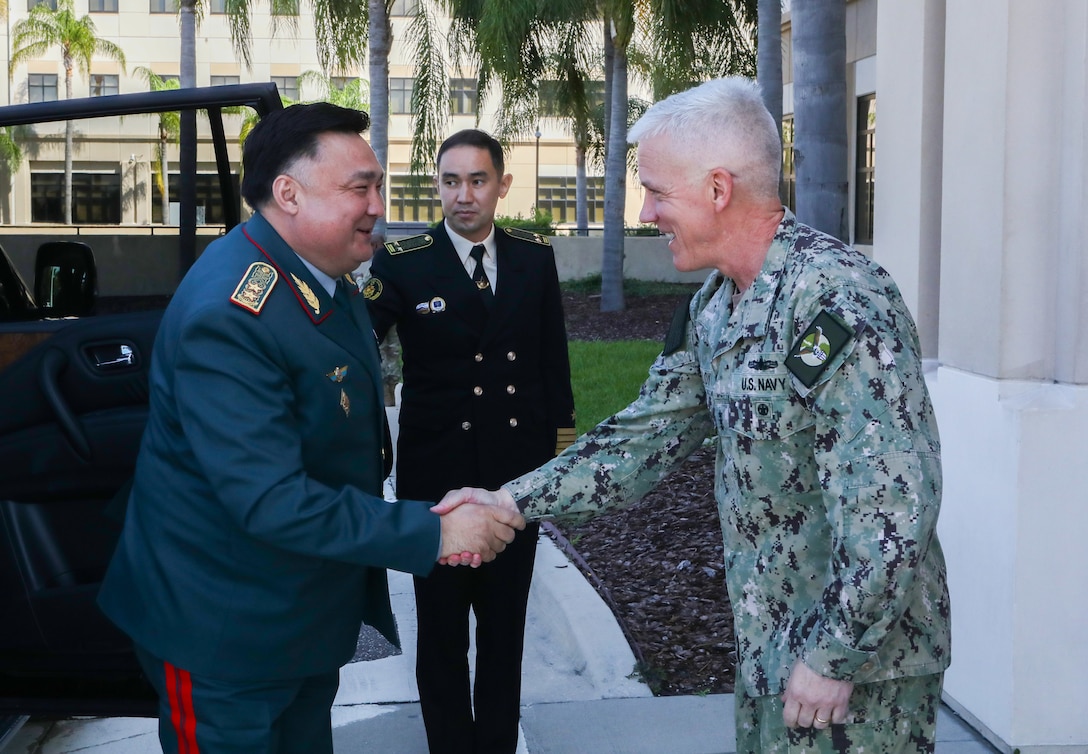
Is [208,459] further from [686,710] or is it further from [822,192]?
[822,192]

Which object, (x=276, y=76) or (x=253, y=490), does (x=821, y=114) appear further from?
(x=276, y=76)

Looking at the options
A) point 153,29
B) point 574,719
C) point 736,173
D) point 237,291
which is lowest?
point 574,719

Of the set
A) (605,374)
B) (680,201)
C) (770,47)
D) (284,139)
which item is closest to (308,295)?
(284,139)

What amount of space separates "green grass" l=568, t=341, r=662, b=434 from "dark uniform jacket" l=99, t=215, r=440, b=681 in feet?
23.3

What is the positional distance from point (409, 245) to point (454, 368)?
0.44 metres

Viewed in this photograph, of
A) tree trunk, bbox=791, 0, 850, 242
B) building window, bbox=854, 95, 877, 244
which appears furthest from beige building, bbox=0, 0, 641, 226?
tree trunk, bbox=791, 0, 850, 242

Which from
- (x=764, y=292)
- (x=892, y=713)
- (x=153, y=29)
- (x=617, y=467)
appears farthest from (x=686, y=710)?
(x=153, y=29)

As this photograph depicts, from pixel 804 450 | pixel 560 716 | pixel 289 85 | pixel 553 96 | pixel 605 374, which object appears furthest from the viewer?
pixel 289 85

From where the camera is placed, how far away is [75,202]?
379cm

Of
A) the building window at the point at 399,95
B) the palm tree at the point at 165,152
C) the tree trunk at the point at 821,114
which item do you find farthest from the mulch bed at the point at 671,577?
the building window at the point at 399,95

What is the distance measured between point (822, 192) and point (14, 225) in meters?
3.77

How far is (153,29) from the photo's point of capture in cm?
6028

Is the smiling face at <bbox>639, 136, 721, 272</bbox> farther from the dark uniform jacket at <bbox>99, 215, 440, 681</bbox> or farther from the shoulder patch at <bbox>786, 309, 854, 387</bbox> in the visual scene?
the dark uniform jacket at <bbox>99, 215, 440, 681</bbox>

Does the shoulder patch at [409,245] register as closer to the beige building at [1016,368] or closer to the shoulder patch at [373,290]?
the shoulder patch at [373,290]
